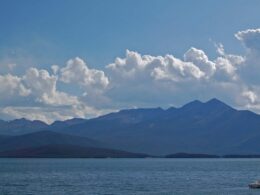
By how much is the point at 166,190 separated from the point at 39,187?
81.2 feet

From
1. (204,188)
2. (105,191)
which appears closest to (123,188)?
(105,191)

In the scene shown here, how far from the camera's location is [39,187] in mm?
113688

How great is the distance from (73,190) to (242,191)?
29041mm

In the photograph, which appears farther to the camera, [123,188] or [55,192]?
[123,188]

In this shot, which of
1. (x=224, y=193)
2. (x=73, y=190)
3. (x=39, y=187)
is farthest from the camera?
(x=39, y=187)

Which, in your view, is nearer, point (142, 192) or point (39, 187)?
point (142, 192)

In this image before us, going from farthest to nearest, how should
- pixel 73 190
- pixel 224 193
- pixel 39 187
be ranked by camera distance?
pixel 39 187 → pixel 73 190 → pixel 224 193

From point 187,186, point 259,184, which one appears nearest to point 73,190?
point 187,186

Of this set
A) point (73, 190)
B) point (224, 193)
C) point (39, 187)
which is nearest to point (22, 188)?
point (39, 187)

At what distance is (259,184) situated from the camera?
111438mm

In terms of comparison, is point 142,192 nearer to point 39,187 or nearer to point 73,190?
point 73,190

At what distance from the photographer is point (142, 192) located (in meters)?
101

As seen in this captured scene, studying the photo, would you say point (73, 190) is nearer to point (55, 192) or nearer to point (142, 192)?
point (55, 192)

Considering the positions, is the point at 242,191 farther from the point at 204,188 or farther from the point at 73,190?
the point at 73,190
